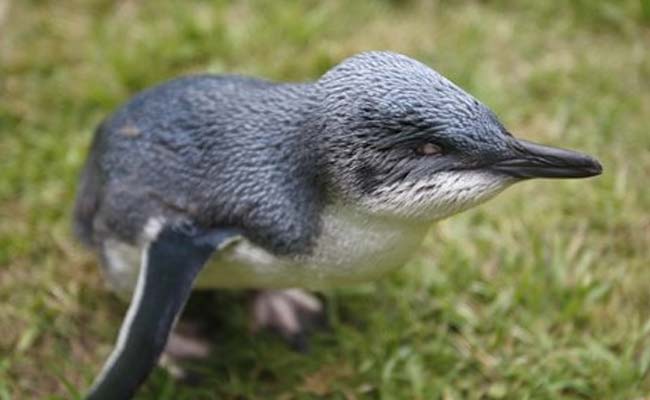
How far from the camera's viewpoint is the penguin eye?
1.80 meters

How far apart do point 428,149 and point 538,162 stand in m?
0.23

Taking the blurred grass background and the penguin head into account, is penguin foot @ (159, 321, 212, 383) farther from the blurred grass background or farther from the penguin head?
the penguin head

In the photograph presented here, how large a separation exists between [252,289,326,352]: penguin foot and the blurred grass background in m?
0.05

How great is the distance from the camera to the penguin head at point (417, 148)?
70.3 inches

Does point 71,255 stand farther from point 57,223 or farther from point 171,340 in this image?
point 171,340

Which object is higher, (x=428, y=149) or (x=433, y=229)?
(x=428, y=149)

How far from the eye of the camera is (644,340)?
243 cm

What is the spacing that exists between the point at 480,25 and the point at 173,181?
6.15 ft

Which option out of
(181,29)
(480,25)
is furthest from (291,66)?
(480,25)

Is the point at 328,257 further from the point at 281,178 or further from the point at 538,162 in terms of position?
the point at 538,162

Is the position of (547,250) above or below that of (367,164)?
below

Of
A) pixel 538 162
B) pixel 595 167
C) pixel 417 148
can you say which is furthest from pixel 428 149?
pixel 595 167

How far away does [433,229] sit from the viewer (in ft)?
9.23

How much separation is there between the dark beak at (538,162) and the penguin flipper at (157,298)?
24.6 inches
